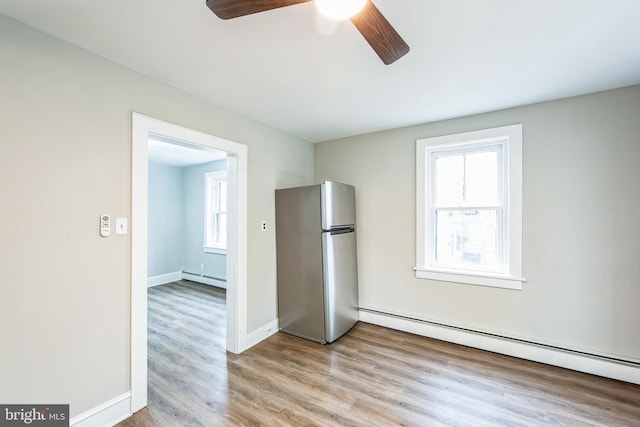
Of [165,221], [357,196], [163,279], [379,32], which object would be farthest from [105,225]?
[163,279]

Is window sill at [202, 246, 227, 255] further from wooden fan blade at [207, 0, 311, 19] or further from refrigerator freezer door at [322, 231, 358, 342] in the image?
wooden fan blade at [207, 0, 311, 19]

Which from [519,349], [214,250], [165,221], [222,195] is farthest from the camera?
[165,221]

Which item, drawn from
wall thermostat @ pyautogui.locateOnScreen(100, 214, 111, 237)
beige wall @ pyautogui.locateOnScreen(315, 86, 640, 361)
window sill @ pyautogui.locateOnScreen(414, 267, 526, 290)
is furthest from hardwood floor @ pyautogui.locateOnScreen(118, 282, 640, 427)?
wall thermostat @ pyautogui.locateOnScreen(100, 214, 111, 237)

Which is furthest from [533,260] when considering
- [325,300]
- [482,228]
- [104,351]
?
[104,351]

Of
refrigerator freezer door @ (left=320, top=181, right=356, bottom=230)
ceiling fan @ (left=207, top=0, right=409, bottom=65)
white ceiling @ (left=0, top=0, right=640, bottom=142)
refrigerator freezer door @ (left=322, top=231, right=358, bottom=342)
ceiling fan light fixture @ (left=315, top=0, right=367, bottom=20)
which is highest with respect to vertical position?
white ceiling @ (left=0, top=0, right=640, bottom=142)

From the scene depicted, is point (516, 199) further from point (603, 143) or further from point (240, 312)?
point (240, 312)

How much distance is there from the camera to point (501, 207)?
106 inches

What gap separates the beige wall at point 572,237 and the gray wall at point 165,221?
485 centimetres

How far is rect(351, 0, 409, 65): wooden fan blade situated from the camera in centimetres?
103

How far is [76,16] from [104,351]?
1.98m

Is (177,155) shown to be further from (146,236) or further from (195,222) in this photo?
(146,236)

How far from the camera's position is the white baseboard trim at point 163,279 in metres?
5.11

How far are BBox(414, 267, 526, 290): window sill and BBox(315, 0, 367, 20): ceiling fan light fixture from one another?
8.77 feet

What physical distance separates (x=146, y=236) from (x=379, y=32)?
1.99 metres
